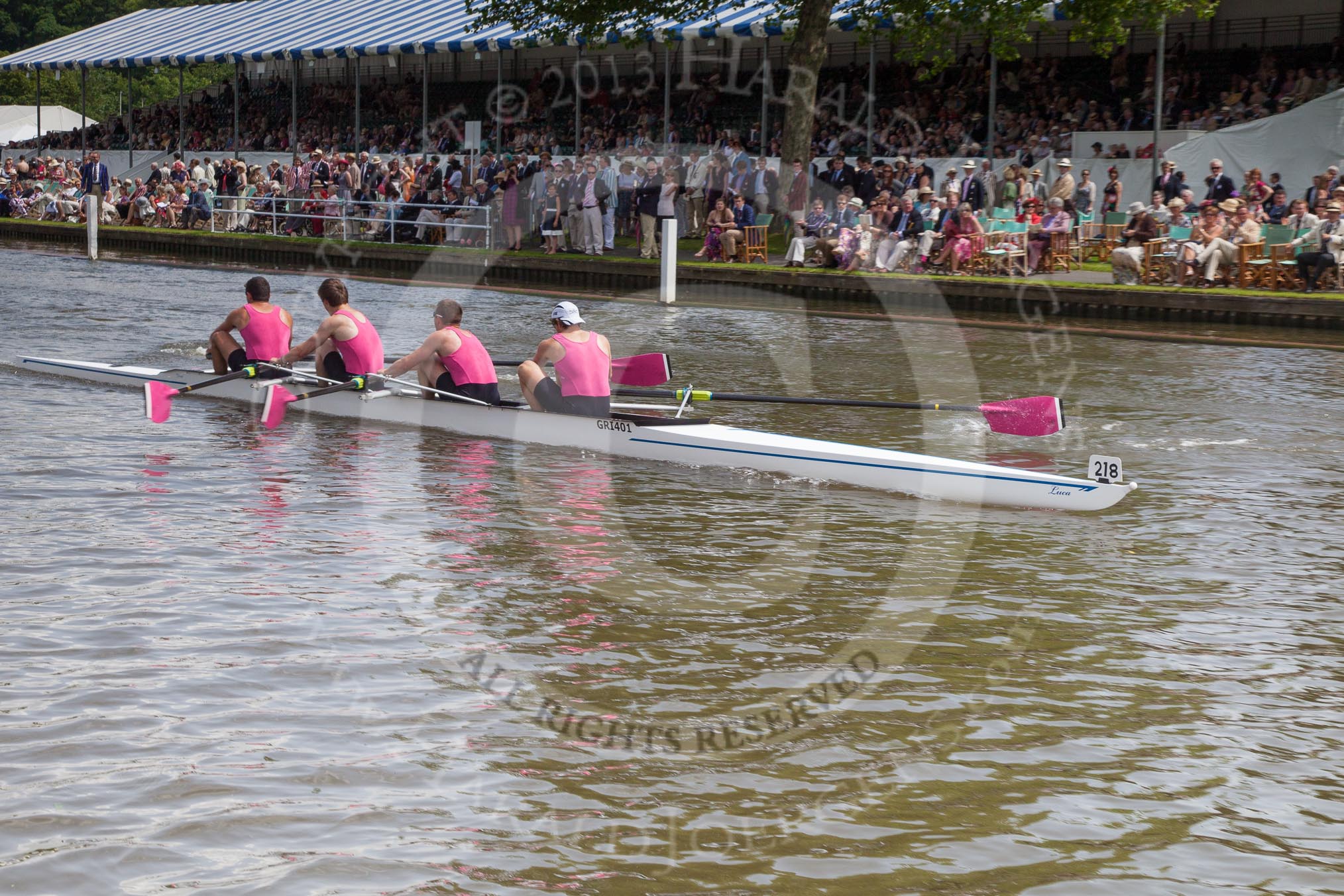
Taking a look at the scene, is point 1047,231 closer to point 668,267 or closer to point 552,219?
point 668,267

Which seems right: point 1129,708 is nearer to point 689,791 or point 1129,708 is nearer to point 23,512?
point 689,791

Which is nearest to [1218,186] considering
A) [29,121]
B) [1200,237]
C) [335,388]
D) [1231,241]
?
[1200,237]

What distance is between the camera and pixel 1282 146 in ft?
75.7

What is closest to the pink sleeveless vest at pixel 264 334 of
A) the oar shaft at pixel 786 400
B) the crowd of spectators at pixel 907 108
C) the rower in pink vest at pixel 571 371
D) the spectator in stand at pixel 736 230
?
the rower in pink vest at pixel 571 371

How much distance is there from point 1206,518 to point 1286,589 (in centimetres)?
170

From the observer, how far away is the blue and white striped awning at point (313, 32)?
30.4 metres

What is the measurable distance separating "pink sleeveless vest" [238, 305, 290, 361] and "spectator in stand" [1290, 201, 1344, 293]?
43.3ft

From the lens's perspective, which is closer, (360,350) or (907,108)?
(360,350)

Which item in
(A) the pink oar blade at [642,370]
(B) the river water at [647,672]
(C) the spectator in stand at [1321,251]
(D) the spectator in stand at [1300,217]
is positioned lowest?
(B) the river water at [647,672]

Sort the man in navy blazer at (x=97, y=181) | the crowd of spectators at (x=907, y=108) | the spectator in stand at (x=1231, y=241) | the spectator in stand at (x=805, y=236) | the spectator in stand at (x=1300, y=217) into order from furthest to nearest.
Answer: the man in navy blazer at (x=97, y=181) → the crowd of spectators at (x=907, y=108) → the spectator in stand at (x=805, y=236) → the spectator in stand at (x=1231, y=241) → the spectator in stand at (x=1300, y=217)

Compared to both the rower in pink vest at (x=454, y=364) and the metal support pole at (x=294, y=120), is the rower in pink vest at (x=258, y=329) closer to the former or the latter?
the rower in pink vest at (x=454, y=364)

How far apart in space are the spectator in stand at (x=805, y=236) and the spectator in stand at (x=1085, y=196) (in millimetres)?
3902

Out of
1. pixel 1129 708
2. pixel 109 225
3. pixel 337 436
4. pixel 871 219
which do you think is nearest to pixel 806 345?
pixel 871 219

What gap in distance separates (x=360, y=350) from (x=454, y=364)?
3.86ft
